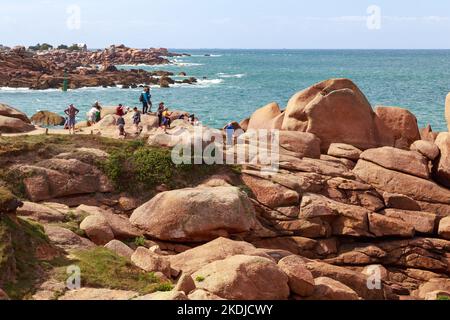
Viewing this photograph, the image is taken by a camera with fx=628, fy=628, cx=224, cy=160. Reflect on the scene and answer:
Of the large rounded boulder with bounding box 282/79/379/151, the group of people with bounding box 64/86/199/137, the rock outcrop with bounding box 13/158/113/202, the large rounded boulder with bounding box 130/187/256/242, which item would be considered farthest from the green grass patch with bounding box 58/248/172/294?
the large rounded boulder with bounding box 282/79/379/151

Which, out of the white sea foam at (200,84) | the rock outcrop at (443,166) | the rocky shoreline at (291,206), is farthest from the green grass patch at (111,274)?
the white sea foam at (200,84)

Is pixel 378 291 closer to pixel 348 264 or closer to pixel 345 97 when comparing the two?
pixel 348 264

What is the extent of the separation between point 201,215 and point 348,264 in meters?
6.07

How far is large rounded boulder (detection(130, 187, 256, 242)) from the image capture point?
20562 mm

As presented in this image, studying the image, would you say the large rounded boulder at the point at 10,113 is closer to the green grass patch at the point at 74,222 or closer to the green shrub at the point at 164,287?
the green grass patch at the point at 74,222

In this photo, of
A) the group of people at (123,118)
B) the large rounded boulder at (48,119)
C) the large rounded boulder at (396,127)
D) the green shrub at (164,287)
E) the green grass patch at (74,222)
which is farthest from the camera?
the large rounded boulder at (48,119)

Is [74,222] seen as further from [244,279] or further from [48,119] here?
[48,119]

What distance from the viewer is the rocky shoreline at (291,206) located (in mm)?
17875

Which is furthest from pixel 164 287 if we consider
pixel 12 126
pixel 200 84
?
pixel 200 84

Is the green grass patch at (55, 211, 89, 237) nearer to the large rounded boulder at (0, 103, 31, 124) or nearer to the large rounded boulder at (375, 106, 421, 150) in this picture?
the large rounded boulder at (0, 103, 31, 124)

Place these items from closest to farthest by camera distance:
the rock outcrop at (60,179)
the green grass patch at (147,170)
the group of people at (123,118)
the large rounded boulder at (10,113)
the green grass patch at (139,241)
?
the green grass patch at (139,241) < the rock outcrop at (60,179) < the green grass patch at (147,170) < the group of people at (123,118) < the large rounded boulder at (10,113)

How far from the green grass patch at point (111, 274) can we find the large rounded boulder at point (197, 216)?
4.18 metres

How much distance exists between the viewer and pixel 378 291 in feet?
62.3

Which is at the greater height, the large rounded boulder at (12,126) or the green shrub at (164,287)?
the large rounded boulder at (12,126)
